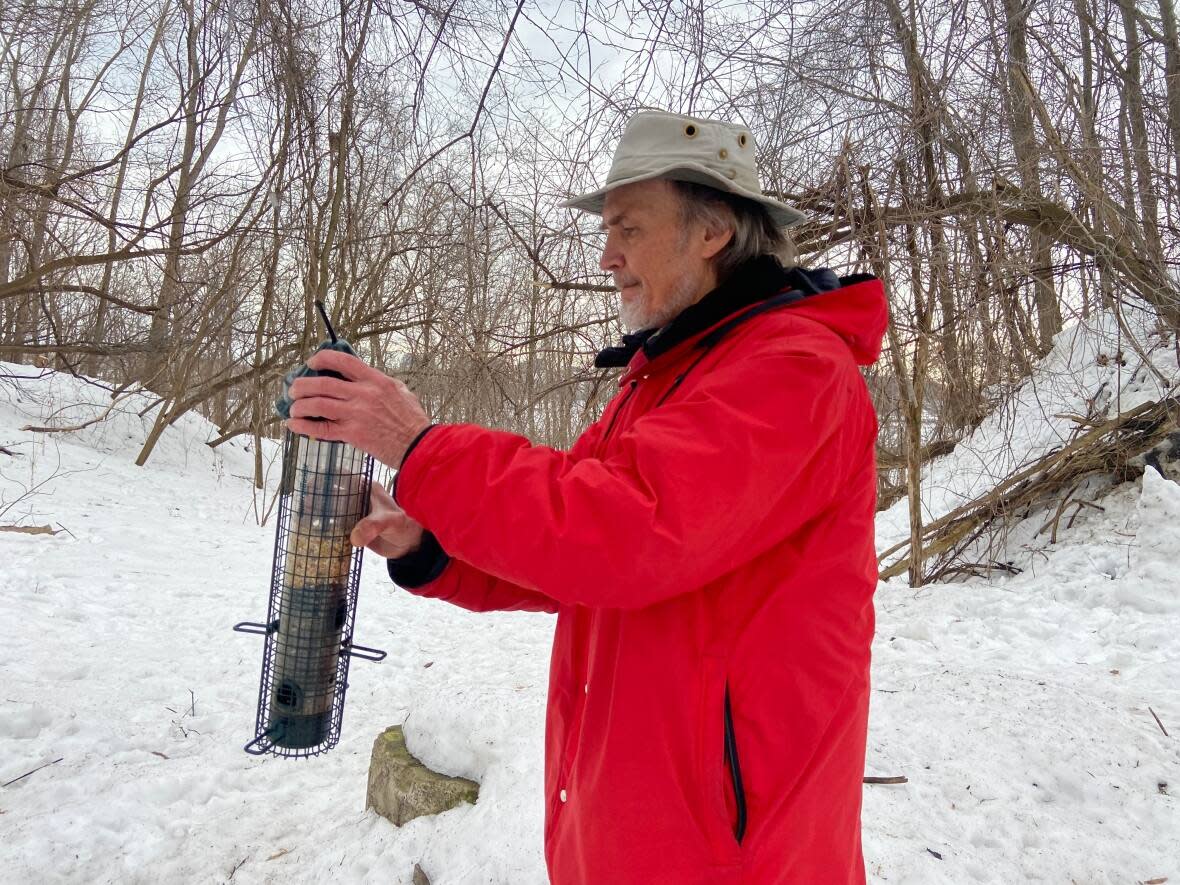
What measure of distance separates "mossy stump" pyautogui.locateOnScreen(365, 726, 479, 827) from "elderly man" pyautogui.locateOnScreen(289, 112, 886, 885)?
2.01 metres

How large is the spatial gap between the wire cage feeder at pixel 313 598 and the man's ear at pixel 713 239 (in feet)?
2.79

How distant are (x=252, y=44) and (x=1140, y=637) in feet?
20.3

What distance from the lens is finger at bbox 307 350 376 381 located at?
1.26m

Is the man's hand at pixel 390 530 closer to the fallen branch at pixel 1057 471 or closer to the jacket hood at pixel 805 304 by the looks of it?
the jacket hood at pixel 805 304

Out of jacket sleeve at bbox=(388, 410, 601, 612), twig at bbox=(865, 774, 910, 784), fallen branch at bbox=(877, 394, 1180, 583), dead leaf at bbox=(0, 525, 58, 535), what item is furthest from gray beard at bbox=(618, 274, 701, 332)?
dead leaf at bbox=(0, 525, 58, 535)

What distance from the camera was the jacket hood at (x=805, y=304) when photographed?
1.35m

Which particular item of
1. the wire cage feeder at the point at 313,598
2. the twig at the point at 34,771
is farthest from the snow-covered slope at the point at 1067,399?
the twig at the point at 34,771

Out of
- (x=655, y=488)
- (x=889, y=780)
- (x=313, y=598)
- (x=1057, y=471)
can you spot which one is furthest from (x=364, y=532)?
(x=1057, y=471)

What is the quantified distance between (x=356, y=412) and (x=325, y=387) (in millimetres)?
70

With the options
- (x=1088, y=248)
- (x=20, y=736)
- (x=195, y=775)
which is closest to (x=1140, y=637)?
(x=1088, y=248)

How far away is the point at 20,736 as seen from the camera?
4309mm

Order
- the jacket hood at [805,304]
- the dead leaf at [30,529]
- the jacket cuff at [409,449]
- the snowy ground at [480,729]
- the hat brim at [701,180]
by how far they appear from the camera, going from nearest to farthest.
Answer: the jacket cuff at [409,449] < the jacket hood at [805,304] < the hat brim at [701,180] < the snowy ground at [480,729] < the dead leaf at [30,529]

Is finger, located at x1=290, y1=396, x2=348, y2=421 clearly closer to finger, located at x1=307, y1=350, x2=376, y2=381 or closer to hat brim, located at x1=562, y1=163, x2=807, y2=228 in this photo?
finger, located at x1=307, y1=350, x2=376, y2=381

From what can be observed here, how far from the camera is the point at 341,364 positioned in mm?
1263
